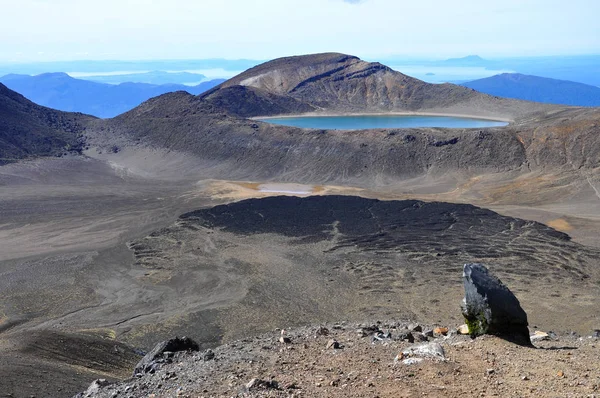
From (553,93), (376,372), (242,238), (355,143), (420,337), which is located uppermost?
(553,93)

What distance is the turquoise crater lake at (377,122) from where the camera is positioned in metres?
76.0

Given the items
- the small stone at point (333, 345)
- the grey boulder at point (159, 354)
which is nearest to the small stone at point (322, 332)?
the small stone at point (333, 345)

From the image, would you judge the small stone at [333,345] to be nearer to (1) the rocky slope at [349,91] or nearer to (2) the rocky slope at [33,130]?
(2) the rocky slope at [33,130]

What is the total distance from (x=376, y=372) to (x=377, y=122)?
7316 cm

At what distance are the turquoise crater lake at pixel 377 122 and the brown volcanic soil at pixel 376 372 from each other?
2478 inches

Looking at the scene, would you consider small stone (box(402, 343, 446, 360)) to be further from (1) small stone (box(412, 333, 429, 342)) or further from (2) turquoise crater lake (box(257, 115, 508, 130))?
(2) turquoise crater lake (box(257, 115, 508, 130))

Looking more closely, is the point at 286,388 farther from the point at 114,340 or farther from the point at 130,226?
the point at 130,226

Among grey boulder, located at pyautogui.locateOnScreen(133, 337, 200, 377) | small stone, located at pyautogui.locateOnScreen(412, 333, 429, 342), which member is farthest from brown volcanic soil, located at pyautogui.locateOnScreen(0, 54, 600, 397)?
small stone, located at pyautogui.locateOnScreen(412, 333, 429, 342)

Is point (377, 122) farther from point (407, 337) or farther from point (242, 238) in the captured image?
point (407, 337)

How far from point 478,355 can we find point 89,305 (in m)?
18.1

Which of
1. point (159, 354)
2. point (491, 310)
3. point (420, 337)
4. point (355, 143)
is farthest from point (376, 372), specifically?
point (355, 143)

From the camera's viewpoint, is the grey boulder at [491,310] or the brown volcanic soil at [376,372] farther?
the grey boulder at [491,310]

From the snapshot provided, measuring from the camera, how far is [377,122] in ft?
266

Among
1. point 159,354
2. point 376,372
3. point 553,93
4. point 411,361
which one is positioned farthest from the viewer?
point 553,93
